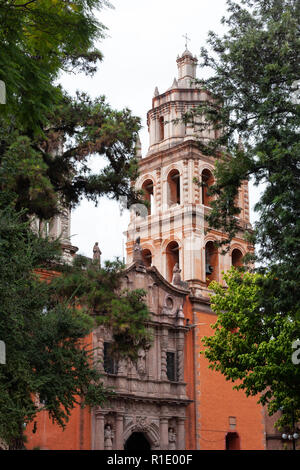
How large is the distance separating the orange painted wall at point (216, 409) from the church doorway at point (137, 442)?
2.18 m

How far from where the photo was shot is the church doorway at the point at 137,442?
99.9 ft

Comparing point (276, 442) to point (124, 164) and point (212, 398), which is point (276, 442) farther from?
point (124, 164)

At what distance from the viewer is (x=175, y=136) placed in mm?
40562

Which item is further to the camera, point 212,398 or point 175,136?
point 175,136

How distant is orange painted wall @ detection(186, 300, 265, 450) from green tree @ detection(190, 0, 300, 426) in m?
17.0

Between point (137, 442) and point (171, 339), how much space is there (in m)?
4.97

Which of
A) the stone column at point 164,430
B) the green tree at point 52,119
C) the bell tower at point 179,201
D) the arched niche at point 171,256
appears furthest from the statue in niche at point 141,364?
the green tree at point 52,119

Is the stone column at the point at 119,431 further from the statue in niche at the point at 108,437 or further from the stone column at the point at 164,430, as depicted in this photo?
the stone column at the point at 164,430

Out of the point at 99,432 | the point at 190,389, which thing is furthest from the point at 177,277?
the point at 99,432

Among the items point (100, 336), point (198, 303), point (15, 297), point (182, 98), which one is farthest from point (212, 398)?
point (15, 297)

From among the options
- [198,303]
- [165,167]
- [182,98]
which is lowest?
[198,303]

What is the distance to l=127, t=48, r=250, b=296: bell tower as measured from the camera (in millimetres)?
36719

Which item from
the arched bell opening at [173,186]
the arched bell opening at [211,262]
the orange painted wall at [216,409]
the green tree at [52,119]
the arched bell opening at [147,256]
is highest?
the arched bell opening at [173,186]

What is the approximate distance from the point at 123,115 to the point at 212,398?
1971 cm
